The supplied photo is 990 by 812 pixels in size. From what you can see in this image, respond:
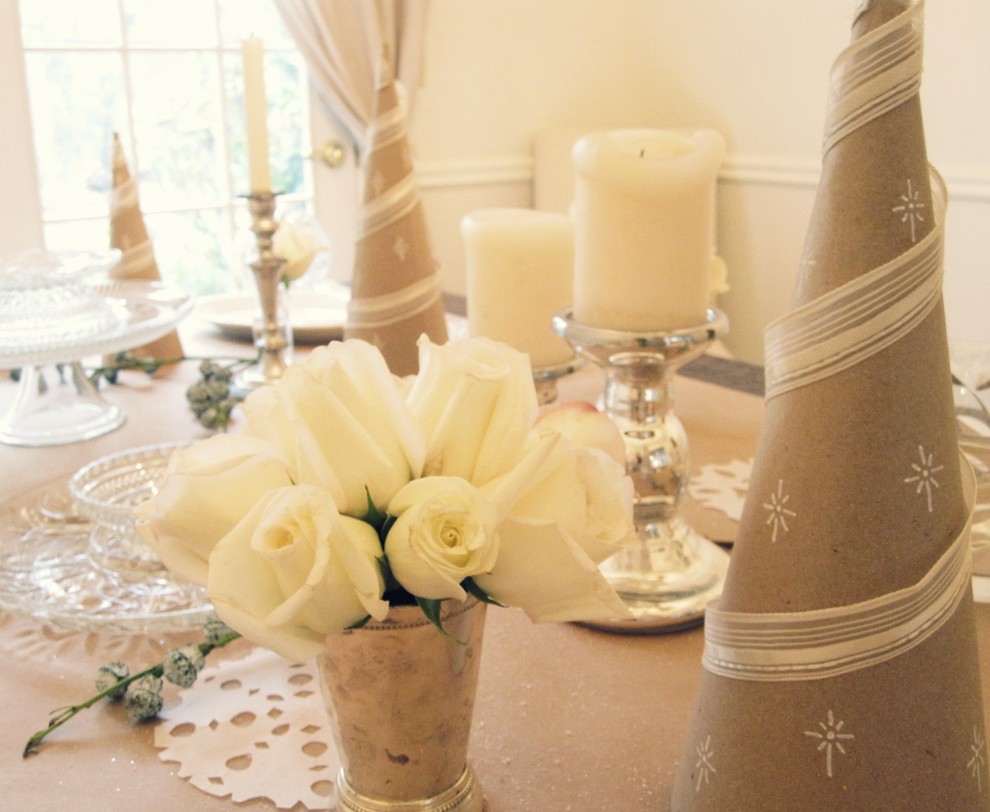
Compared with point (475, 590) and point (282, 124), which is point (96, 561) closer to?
point (475, 590)

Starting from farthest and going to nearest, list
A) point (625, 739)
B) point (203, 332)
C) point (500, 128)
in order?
point (500, 128), point (203, 332), point (625, 739)

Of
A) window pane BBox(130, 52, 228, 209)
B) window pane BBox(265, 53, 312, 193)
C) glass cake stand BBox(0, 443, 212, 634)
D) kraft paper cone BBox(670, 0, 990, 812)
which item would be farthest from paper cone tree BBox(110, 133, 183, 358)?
window pane BBox(265, 53, 312, 193)

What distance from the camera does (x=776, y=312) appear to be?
280 centimetres

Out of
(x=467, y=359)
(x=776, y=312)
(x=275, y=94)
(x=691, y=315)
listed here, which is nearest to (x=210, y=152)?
(x=275, y=94)

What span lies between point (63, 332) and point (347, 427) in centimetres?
72

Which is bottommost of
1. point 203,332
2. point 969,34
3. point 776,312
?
point 776,312

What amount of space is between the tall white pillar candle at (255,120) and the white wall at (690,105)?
5.81 feet

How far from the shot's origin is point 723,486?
2.86 feet

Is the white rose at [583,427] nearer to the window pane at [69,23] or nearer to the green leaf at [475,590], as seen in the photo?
the green leaf at [475,590]

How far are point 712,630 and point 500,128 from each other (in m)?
2.83

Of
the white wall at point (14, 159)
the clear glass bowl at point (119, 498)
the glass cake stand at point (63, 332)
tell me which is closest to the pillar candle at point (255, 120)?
the glass cake stand at point (63, 332)

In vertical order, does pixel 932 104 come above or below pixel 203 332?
above

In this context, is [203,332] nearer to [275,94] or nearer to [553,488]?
[553,488]

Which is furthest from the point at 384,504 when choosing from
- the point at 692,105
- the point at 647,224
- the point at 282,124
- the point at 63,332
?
the point at 692,105
